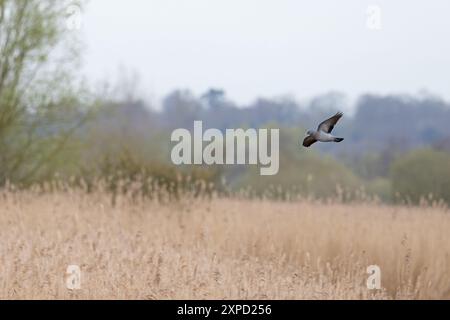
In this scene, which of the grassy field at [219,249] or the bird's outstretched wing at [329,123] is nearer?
the bird's outstretched wing at [329,123]

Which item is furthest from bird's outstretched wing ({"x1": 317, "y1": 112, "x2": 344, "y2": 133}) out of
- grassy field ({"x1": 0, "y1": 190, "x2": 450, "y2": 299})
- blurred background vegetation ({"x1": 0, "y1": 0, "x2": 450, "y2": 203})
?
blurred background vegetation ({"x1": 0, "y1": 0, "x2": 450, "y2": 203})


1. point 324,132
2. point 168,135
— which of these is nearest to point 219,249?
point 324,132

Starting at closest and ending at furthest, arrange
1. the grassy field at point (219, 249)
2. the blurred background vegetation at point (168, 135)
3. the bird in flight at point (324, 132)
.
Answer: the bird in flight at point (324, 132), the grassy field at point (219, 249), the blurred background vegetation at point (168, 135)

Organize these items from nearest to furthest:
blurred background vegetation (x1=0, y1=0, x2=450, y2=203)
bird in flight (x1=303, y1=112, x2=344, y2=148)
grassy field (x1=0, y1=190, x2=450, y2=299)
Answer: bird in flight (x1=303, y1=112, x2=344, y2=148) < grassy field (x1=0, y1=190, x2=450, y2=299) < blurred background vegetation (x1=0, y1=0, x2=450, y2=203)

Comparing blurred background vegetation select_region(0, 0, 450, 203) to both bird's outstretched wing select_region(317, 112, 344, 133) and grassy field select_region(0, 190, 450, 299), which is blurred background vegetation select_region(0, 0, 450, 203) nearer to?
grassy field select_region(0, 190, 450, 299)

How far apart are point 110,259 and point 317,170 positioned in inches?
548

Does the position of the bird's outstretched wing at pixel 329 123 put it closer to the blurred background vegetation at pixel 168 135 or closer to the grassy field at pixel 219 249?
the grassy field at pixel 219 249

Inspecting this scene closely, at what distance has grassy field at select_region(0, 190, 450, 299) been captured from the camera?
6496mm

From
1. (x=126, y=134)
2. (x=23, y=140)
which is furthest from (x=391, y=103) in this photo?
(x=23, y=140)

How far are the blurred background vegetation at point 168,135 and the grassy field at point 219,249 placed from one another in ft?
1.97

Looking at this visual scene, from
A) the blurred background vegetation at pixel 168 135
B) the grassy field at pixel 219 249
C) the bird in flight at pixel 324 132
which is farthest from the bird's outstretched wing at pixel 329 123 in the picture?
the blurred background vegetation at pixel 168 135

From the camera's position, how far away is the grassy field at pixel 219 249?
650cm

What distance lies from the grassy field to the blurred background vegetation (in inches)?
23.7

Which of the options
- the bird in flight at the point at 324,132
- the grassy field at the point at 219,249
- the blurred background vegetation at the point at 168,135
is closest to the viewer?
the bird in flight at the point at 324,132
